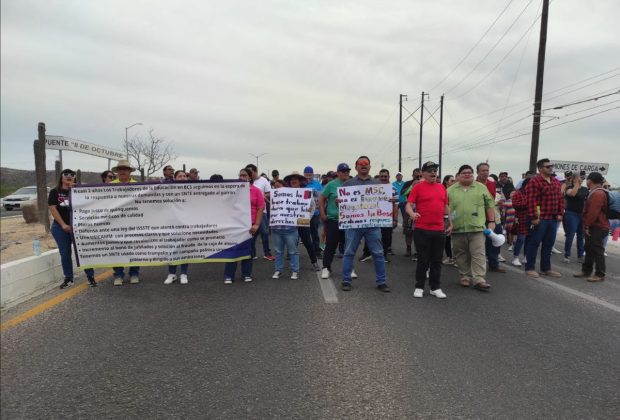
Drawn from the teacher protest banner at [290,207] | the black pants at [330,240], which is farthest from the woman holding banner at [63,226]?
the black pants at [330,240]

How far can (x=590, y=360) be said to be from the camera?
11.5 ft

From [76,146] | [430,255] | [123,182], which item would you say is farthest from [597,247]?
[76,146]

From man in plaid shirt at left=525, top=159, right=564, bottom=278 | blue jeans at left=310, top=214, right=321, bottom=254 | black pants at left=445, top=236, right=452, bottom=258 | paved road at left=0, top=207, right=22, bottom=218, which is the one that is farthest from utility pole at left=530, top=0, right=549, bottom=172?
paved road at left=0, top=207, right=22, bottom=218

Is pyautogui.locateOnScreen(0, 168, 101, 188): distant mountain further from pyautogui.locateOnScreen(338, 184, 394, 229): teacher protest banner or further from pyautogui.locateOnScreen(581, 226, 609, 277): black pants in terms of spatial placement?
pyautogui.locateOnScreen(581, 226, 609, 277): black pants

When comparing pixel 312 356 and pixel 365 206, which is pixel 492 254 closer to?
pixel 365 206

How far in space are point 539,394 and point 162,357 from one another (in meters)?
2.99

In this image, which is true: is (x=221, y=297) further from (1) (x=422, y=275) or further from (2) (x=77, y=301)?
(1) (x=422, y=275)

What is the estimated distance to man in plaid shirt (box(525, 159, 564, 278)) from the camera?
7.08 m

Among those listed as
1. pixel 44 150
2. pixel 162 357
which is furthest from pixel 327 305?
pixel 44 150

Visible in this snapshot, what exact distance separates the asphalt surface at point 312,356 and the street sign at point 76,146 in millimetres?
7082

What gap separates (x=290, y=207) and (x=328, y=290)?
168cm

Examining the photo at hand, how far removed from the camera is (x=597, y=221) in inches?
265

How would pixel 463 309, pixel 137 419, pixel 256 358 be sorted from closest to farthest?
pixel 137 419
pixel 256 358
pixel 463 309

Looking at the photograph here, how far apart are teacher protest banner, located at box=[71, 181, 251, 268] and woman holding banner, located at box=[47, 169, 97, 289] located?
0.14m
